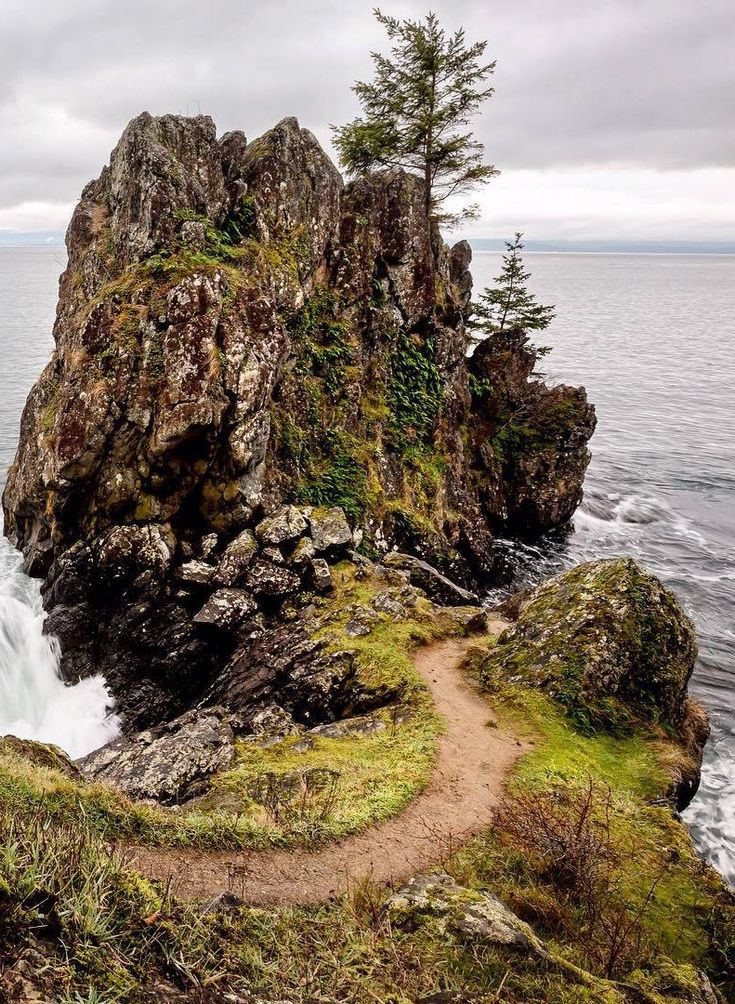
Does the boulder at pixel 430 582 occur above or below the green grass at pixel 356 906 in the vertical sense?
below

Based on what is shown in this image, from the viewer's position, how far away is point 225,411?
18.8 meters

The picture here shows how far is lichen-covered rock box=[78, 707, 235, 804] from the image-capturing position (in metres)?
11.1

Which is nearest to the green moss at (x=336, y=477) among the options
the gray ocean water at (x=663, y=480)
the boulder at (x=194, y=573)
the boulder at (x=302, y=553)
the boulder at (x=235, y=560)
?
the boulder at (x=302, y=553)

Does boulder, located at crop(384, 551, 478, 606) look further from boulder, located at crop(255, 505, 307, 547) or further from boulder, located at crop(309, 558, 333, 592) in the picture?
boulder, located at crop(255, 505, 307, 547)

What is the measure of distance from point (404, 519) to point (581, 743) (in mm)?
13214

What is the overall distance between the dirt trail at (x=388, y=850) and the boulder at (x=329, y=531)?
→ 770cm

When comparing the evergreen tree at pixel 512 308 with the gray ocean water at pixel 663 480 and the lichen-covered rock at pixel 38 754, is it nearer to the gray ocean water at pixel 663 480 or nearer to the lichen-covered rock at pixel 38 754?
the gray ocean water at pixel 663 480

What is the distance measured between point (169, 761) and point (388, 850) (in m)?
5.29

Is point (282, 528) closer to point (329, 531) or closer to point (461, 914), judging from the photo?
point (329, 531)

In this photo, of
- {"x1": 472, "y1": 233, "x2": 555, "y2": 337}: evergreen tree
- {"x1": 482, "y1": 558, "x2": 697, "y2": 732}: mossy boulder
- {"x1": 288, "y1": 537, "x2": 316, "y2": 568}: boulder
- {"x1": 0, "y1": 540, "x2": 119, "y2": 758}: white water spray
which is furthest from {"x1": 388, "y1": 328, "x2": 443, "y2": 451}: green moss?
{"x1": 0, "y1": 540, "x2": 119, "y2": 758}: white water spray

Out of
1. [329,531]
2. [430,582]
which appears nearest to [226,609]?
[329,531]

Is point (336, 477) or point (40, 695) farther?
point (336, 477)

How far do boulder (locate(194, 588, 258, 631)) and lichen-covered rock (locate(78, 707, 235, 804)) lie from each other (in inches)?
159

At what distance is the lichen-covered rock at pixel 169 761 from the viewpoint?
435 inches
